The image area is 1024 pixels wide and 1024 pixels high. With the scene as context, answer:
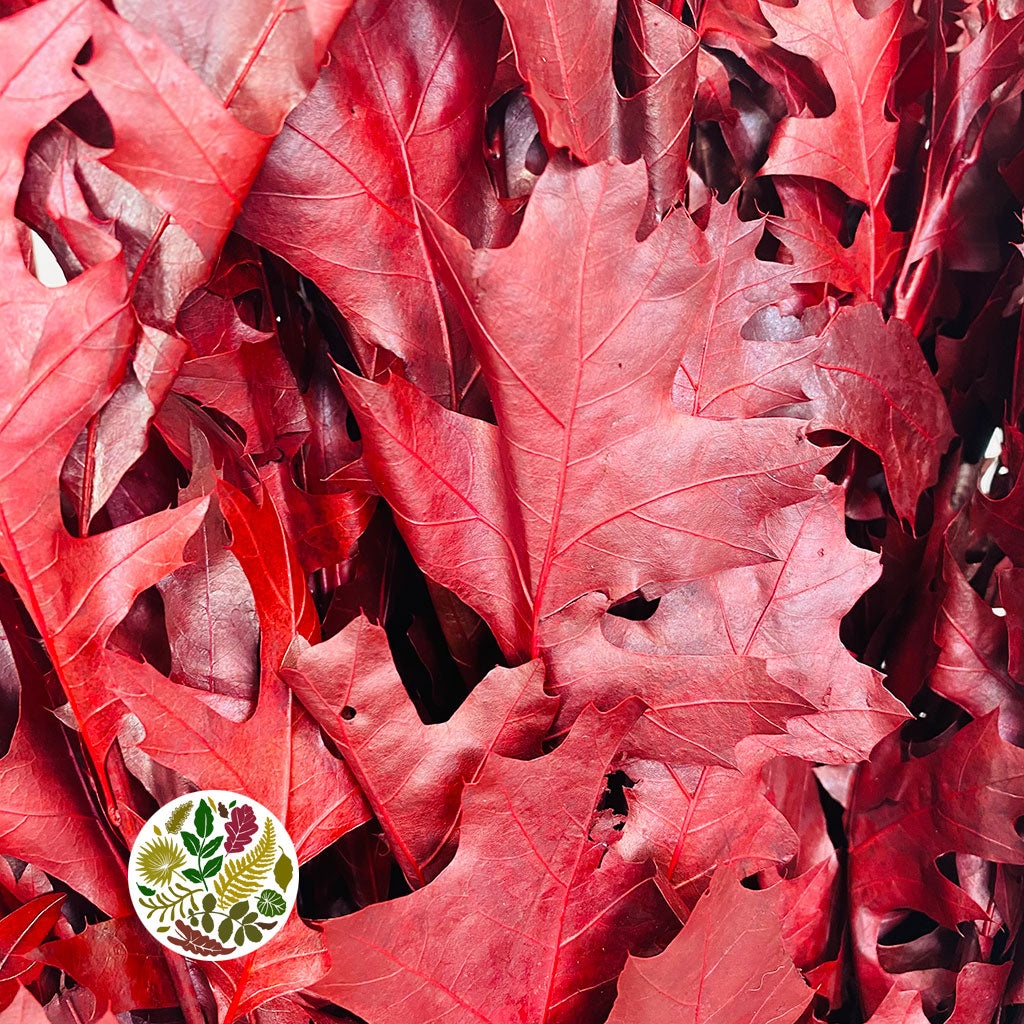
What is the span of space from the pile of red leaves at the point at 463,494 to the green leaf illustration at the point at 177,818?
0.5 inches

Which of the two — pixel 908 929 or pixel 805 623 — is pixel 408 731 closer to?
pixel 805 623

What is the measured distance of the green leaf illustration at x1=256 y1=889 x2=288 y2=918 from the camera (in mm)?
376

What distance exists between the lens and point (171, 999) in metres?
0.42

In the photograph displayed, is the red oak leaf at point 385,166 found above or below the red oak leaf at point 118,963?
above

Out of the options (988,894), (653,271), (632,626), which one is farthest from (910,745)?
(653,271)

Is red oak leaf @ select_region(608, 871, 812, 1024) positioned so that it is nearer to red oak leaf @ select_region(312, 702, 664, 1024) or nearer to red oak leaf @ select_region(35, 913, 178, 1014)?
A: red oak leaf @ select_region(312, 702, 664, 1024)

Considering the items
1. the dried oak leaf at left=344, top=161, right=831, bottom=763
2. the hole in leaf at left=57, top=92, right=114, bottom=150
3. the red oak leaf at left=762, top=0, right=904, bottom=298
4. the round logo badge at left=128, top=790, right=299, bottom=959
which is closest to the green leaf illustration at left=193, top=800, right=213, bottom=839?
the round logo badge at left=128, top=790, right=299, bottom=959

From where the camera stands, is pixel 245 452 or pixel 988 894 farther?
pixel 988 894

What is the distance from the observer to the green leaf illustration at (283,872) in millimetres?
376

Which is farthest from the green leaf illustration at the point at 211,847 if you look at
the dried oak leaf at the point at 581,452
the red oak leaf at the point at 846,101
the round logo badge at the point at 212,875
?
the red oak leaf at the point at 846,101

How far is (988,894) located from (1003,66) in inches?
16.7

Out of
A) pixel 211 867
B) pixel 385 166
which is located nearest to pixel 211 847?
pixel 211 867

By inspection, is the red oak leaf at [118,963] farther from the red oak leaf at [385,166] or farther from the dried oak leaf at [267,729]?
the red oak leaf at [385,166]

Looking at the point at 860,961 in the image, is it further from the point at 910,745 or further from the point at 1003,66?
the point at 1003,66
